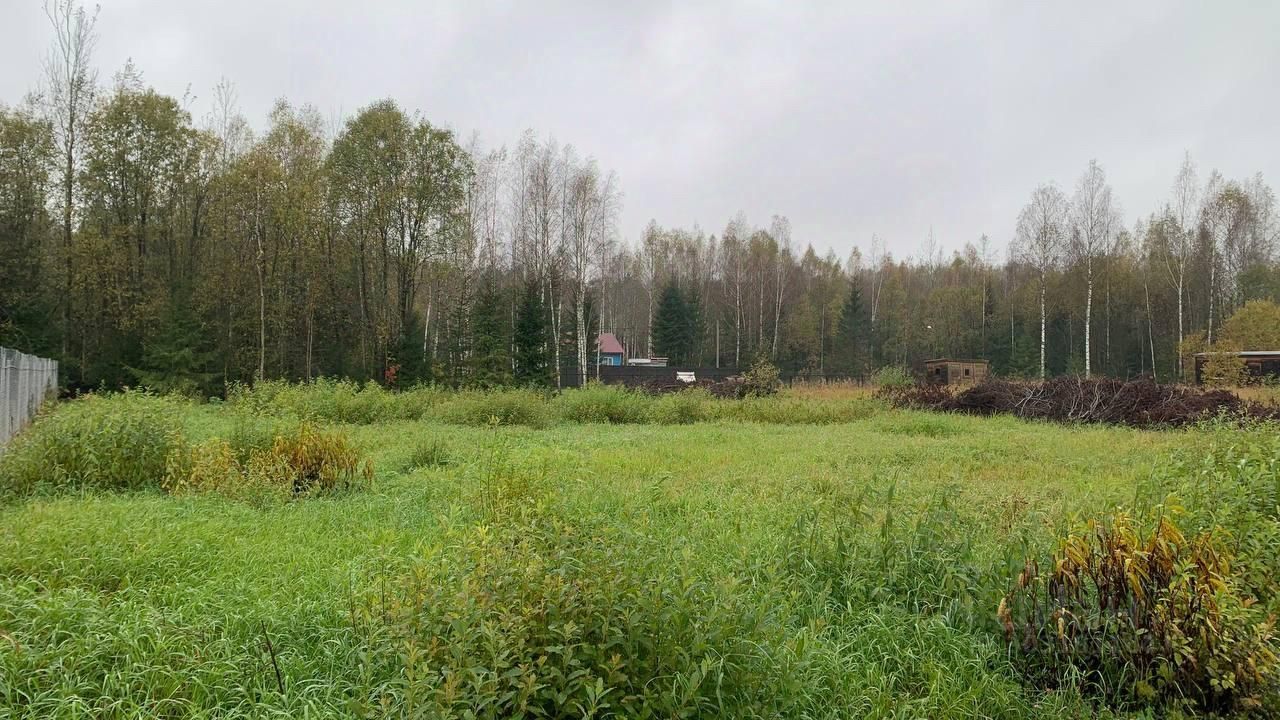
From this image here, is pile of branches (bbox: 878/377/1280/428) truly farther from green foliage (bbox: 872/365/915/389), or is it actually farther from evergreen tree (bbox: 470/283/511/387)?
evergreen tree (bbox: 470/283/511/387)

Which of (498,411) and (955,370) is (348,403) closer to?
(498,411)

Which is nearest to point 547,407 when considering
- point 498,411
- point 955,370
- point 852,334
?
point 498,411

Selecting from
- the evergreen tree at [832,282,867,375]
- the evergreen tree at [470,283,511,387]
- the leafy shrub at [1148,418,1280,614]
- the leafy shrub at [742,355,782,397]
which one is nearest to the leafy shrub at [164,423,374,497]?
the leafy shrub at [1148,418,1280,614]

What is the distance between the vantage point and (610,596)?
2.26m

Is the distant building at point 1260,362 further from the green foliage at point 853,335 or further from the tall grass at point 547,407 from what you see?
the green foliage at point 853,335

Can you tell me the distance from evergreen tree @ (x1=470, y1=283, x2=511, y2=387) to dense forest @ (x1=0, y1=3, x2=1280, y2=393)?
0.10 metres

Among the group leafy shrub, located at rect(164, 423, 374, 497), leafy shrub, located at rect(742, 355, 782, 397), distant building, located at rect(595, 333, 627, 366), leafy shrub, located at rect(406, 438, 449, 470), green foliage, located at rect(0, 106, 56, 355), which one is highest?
green foliage, located at rect(0, 106, 56, 355)

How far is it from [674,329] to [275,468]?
42.1m

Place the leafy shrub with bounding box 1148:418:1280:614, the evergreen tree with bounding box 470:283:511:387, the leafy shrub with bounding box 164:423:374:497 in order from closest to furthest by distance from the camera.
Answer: the leafy shrub with bounding box 1148:418:1280:614 → the leafy shrub with bounding box 164:423:374:497 → the evergreen tree with bounding box 470:283:511:387

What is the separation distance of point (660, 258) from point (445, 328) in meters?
27.7

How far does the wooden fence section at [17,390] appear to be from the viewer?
833 centimetres

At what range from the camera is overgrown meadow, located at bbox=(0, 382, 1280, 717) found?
2246 millimetres

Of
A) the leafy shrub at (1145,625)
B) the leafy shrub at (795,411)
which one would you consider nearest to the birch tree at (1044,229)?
the leafy shrub at (795,411)

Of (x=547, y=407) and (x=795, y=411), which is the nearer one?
(x=547, y=407)
